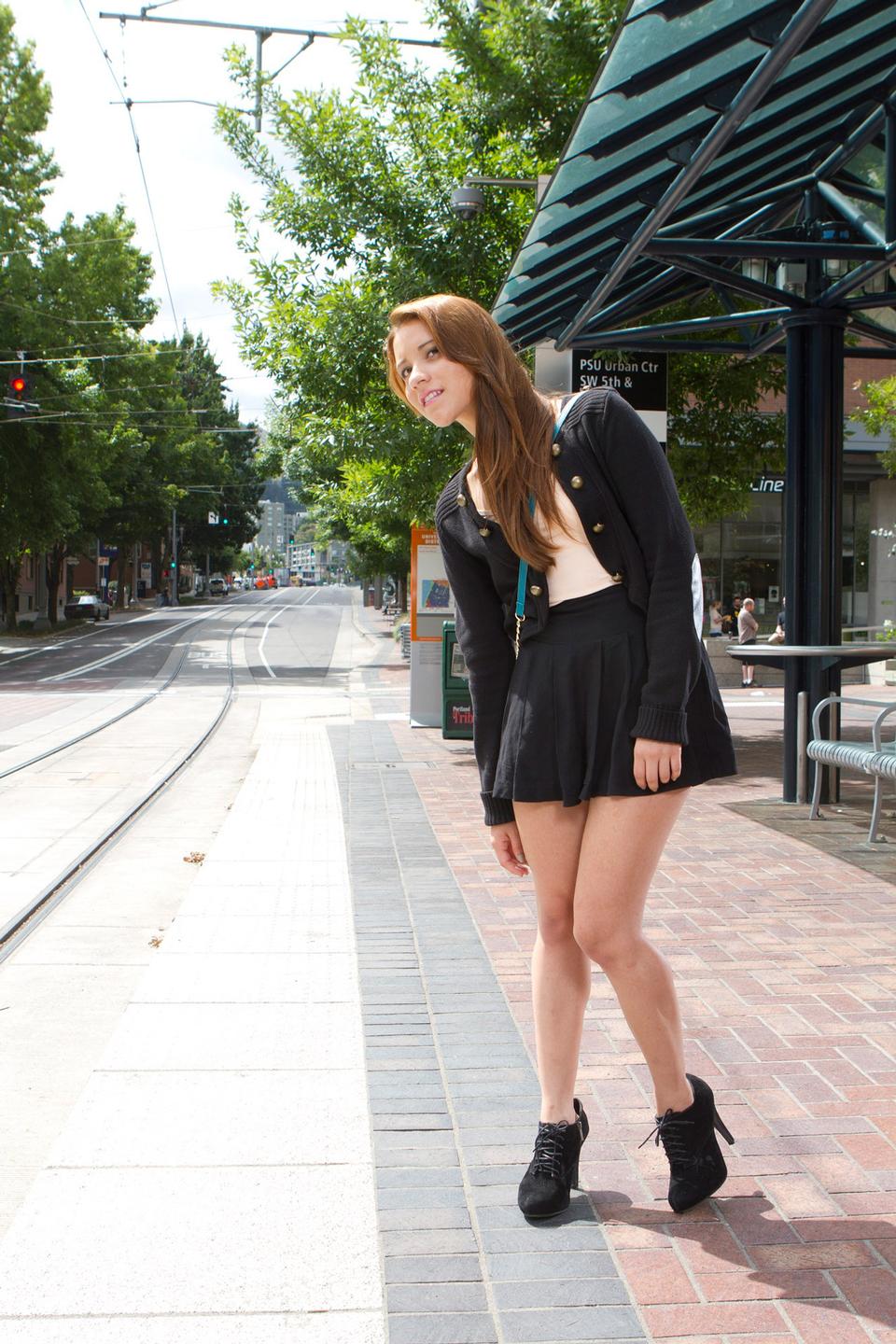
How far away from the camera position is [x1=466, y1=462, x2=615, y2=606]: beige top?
277cm

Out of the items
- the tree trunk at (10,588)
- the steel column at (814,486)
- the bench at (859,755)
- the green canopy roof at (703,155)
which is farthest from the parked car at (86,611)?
the bench at (859,755)

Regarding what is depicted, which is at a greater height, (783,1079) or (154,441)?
(154,441)

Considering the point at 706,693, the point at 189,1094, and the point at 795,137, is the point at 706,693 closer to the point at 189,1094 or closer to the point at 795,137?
the point at 189,1094

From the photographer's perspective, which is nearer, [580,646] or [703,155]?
[580,646]

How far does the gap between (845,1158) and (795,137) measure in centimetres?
613

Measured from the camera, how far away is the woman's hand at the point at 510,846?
117 inches

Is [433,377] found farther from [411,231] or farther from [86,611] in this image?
[86,611]

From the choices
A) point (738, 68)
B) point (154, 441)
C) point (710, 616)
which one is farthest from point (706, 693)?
point (154, 441)

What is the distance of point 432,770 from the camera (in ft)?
37.5

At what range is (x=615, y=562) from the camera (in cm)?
275

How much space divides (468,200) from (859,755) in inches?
241

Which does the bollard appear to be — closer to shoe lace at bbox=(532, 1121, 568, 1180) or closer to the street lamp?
the street lamp

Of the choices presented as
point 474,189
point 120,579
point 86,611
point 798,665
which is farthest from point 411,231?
point 120,579

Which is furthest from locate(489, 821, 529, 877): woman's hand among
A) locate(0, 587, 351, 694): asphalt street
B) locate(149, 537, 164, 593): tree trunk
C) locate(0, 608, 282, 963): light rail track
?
locate(149, 537, 164, 593): tree trunk
